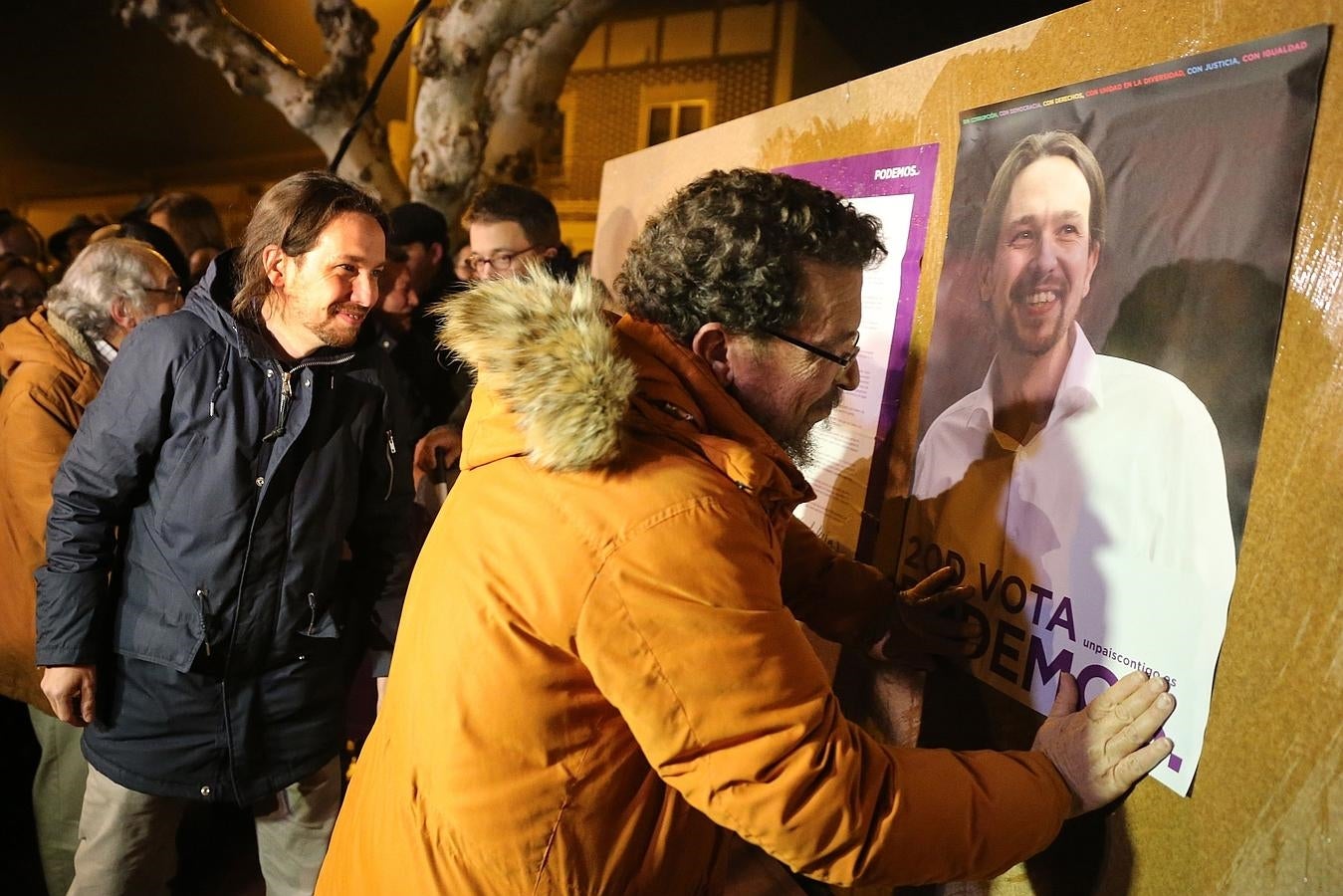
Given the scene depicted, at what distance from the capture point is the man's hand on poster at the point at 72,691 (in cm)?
198

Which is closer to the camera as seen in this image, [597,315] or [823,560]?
[597,315]

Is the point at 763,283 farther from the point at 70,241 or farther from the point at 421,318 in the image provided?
the point at 70,241

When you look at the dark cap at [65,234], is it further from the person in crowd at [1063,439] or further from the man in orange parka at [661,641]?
the person in crowd at [1063,439]

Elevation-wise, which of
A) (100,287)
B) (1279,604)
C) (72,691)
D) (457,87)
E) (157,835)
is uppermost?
(457,87)

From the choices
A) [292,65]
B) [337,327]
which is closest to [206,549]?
[337,327]

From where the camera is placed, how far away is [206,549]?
1972 mm

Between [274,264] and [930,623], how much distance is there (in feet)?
5.53

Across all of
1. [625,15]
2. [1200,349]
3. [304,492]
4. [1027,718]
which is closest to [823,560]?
[1027,718]

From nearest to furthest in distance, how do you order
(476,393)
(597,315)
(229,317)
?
(597,315) < (476,393) < (229,317)

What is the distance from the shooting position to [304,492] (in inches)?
81.5

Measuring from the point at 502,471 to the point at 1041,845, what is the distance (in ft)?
3.14

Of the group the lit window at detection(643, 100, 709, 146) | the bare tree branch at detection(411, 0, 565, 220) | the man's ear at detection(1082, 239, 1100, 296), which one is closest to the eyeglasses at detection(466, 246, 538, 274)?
the man's ear at detection(1082, 239, 1100, 296)

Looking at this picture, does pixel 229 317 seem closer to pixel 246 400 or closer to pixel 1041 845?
pixel 246 400

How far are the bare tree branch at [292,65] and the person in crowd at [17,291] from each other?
1973 millimetres
